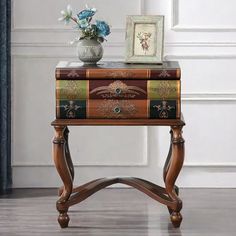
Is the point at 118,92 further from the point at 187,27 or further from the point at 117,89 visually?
the point at 187,27

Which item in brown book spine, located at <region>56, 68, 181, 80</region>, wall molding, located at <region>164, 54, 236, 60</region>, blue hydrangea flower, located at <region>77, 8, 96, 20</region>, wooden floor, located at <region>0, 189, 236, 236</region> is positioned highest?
blue hydrangea flower, located at <region>77, 8, 96, 20</region>

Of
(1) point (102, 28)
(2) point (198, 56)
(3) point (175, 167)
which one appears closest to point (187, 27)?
(2) point (198, 56)

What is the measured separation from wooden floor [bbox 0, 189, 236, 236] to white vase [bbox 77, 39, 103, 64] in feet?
2.51

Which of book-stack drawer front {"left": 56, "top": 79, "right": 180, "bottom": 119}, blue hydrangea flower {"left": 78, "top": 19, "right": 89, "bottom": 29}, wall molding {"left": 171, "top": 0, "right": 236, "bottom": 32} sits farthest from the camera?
wall molding {"left": 171, "top": 0, "right": 236, "bottom": 32}

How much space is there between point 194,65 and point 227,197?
0.75 metres

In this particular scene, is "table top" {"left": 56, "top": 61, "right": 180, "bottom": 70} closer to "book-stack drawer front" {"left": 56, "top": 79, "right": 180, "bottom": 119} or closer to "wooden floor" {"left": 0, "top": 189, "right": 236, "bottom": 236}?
"book-stack drawer front" {"left": 56, "top": 79, "right": 180, "bottom": 119}

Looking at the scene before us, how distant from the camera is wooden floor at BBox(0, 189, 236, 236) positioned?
11.0 ft

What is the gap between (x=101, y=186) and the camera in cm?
360

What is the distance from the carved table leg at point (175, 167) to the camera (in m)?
3.31

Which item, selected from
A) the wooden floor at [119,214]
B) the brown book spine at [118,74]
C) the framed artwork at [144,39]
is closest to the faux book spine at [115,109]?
the brown book spine at [118,74]

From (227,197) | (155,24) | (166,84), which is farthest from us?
(227,197)

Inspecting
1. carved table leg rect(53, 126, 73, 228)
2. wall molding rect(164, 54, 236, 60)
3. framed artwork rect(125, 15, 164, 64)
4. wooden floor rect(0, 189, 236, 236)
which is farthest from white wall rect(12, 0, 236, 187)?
carved table leg rect(53, 126, 73, 228)

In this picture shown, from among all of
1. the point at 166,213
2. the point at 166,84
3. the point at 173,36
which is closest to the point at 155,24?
the point at 166,84

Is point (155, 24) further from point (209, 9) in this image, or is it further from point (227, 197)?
point (227, 197)
